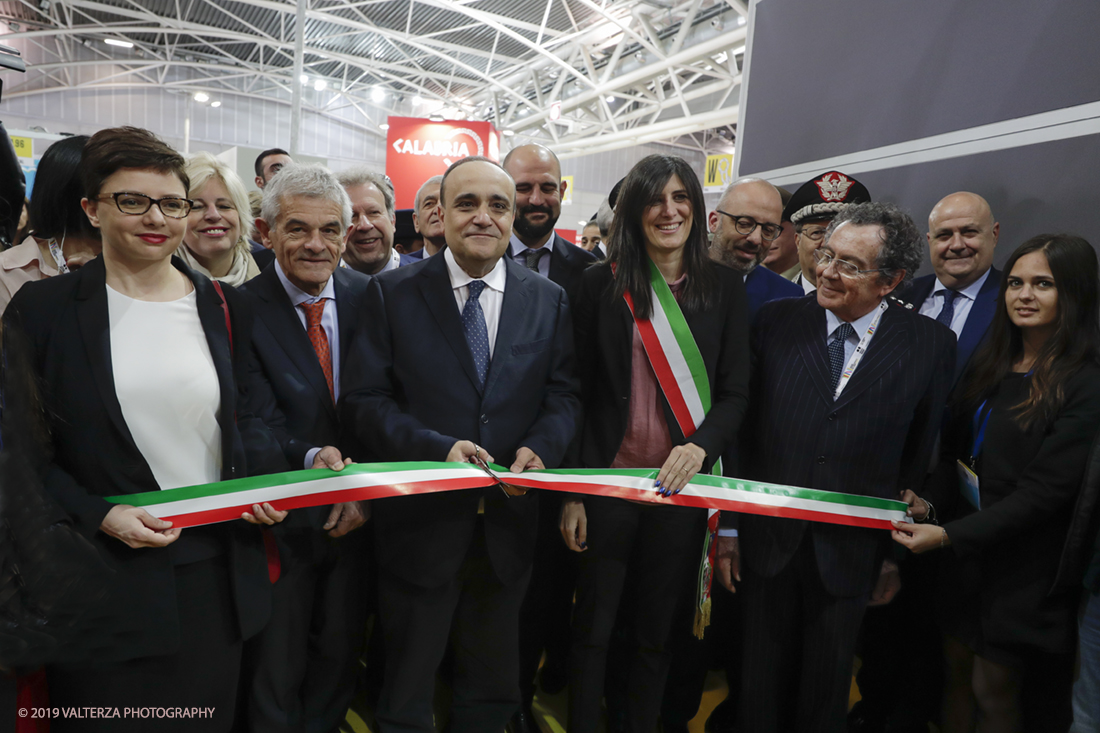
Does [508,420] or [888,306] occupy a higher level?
[888,306]

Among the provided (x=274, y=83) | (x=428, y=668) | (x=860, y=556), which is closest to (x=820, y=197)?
(x=860, y=556)

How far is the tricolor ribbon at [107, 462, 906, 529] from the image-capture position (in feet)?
4.98

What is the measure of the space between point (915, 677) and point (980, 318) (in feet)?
4.39

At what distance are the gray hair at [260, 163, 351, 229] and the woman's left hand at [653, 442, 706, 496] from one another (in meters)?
1.21

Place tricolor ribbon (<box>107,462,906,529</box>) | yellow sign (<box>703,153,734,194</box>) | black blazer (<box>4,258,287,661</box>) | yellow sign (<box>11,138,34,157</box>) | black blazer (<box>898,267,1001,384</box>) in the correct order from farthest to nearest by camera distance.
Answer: yellow sign (<box>703,153,734,194</box>) → yellow sign (<box>11,138,34,157</box>) → black blazer (<box>898,267,1001,384</box>) → tricolor ribbon (<box>107,462,906,529</box>) → black blazer (<box>4,258,287,661</box>)

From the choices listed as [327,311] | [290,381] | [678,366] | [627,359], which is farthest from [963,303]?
[290,381]

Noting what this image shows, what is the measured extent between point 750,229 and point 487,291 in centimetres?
126

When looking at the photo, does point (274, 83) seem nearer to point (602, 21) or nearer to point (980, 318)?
point (602, 21)

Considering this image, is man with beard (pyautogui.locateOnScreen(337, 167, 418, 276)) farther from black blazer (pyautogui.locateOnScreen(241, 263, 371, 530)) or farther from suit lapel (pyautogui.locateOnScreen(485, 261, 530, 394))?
suit lapel (pyautogui.locateOnScreen(485, 261, 530, 394))

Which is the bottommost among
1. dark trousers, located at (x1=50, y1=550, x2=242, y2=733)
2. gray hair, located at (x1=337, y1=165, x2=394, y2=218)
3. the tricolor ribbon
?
dark trousers, located at (x1=50, y1=550, x2=242, y2=733)

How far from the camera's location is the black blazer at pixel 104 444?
1374 millimetres

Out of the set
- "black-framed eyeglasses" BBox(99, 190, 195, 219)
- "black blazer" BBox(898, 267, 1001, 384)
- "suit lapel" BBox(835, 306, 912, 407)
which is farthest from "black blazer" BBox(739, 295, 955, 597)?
"black-framed eyeglasses" BBox(99, 190, 195, 219)

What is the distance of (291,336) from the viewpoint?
188 cm

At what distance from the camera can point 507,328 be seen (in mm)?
1843
